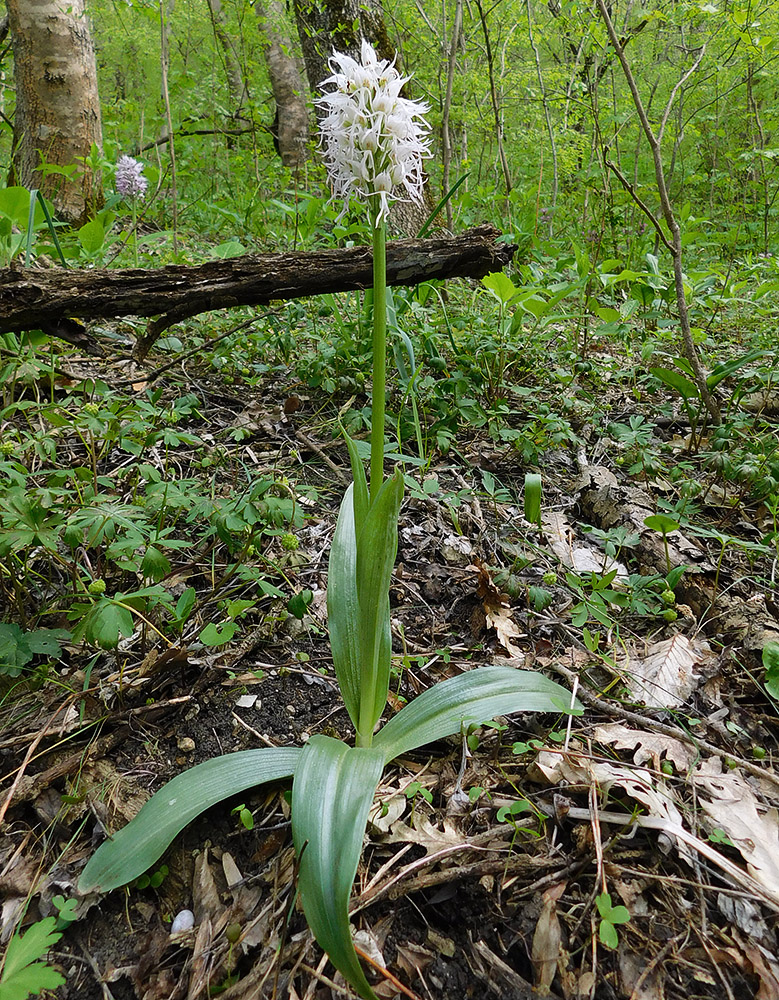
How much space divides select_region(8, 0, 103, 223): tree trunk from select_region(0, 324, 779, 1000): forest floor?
304 centimetres

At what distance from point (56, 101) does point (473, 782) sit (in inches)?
188

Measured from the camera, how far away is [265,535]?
1.96m

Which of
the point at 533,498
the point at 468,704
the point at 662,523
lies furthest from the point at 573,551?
the point at 468,704

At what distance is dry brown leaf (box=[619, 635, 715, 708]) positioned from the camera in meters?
1.51

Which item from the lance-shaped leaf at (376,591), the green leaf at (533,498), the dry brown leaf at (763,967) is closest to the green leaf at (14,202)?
the lance-shaped leaf at (376,591)

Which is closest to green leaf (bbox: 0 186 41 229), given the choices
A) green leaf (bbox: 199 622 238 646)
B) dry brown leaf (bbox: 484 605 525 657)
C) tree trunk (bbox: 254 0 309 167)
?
green leaf (bbox: 199 622 238 646)

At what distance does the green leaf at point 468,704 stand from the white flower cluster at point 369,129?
1.01 metres

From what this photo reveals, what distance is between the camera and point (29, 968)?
914 mm

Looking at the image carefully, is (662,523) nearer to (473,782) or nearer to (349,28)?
(473,782)

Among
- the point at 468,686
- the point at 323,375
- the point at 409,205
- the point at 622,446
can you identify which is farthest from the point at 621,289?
the point at 468,686

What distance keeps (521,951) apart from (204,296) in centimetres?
231

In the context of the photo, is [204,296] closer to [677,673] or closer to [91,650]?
[91,650]

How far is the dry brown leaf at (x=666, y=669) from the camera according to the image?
151 cm

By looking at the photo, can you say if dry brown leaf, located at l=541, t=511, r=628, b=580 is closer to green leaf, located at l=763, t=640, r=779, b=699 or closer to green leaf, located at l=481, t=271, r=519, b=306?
green leaf, located at l=763, t=640, r=779, b=699
